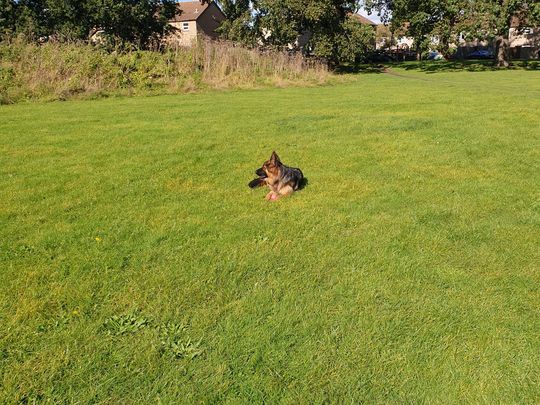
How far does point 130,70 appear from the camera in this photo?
57.4ft

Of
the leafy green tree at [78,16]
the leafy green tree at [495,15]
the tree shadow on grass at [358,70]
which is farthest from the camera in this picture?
the tree shadow on grass at [358,70]

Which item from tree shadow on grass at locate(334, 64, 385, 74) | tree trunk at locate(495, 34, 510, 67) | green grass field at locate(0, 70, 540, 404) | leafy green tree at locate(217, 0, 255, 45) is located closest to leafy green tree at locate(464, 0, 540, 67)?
tree trunk at locate(495, 34, 510, 67)

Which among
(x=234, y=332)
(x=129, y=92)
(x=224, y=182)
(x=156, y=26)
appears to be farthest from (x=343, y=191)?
(x=156, y=26)

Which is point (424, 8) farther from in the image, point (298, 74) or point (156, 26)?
point (156, 26)

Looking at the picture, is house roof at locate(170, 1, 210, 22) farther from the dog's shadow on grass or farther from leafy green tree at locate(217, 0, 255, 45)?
the dog's shadow on grass

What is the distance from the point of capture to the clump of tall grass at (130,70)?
15.2 m

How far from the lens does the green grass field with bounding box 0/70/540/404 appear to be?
259 centimetres

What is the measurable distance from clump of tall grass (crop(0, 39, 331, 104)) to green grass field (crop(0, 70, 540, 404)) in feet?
29.9

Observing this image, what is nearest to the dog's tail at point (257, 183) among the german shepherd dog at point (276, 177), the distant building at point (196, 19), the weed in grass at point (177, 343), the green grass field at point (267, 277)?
the green grass field at point (267, 277)

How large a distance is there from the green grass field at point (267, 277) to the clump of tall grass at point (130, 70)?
359 inches

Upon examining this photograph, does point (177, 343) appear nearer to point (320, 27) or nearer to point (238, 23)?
point (320, 27)

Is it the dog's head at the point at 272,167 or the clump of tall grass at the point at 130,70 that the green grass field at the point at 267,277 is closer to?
the dog's head at the point at 272,167

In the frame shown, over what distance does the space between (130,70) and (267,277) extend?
1636 centimetres

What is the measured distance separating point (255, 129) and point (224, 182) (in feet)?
13.8
